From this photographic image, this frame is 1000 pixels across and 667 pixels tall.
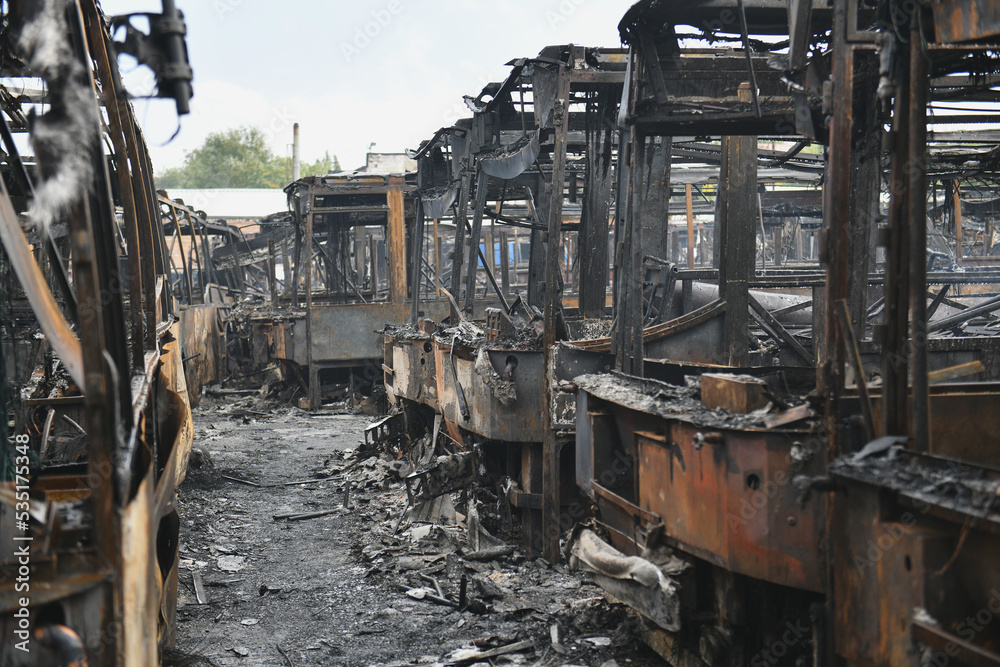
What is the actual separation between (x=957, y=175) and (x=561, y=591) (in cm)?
846

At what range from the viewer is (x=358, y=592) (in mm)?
5715

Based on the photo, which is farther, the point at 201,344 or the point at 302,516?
the point at 201,344

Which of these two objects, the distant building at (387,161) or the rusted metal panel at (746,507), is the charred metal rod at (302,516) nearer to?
the rusted metal panel at (746,507)

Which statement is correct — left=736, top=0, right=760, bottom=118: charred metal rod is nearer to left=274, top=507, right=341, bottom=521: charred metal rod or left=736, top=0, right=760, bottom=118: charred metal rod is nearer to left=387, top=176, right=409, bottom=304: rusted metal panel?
left=274, top=507, right=341, bottom=521: charred metal rod

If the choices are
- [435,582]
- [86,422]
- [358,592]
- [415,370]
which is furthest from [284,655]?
[415,370]

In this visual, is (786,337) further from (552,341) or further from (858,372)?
Answer: (858,372)

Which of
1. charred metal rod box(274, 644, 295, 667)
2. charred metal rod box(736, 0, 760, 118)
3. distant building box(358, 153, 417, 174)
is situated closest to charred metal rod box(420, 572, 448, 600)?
charred metal rod box(274, 644, 295, 667)

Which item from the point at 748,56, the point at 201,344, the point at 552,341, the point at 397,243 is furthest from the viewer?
the point at 201,344

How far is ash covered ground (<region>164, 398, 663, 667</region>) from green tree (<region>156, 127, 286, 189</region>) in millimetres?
59720

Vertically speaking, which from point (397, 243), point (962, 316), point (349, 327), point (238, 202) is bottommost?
point (349, 327)

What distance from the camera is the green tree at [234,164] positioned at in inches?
2554

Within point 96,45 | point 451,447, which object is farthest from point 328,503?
point 96,45

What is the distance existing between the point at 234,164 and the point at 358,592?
64.6 m

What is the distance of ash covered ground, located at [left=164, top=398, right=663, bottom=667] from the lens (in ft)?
15.2
